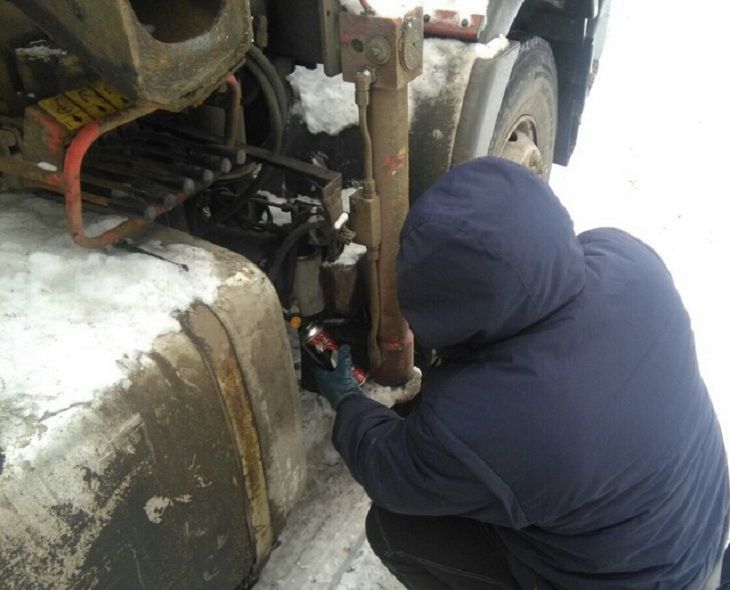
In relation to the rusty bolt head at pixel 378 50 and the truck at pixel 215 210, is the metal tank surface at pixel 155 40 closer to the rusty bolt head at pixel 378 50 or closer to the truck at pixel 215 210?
the truck at pixel 215 210

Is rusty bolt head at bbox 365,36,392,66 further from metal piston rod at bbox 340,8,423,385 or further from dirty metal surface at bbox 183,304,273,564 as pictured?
dirty metal surface at bbox 183,304,273,564

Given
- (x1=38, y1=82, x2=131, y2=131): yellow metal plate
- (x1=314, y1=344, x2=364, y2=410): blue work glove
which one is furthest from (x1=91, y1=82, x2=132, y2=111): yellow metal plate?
(x1=314, y1=344, x2=364, y2=410): blue work glove

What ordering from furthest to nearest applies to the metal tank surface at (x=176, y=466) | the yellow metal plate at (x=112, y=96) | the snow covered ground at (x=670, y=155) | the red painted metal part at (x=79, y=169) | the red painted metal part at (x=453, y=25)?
the snow covered ground at (x=670, y=155) < the red painted metal part at (x=453, y=25) < the yellow metal plate at (x=112, y=96) < the red painted metal part at (x=79, y=169) < the metal tank surface at (x=176, y=466)

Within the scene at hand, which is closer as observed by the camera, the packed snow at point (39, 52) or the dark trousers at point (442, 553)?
the packed snow at point (39, 52)

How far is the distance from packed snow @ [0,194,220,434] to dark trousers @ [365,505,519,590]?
806 millimetres

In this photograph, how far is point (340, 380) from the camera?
1693mm

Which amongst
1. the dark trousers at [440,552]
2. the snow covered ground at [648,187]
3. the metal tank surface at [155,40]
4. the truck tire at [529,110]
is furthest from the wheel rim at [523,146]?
the metal tank surface at [155,40]

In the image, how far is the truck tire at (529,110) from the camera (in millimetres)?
2027

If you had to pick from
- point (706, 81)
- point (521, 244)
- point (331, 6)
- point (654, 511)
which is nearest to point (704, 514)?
point (654, 511)

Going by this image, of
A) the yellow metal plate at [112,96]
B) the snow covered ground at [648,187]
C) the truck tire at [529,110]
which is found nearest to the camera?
the yellow metal plate at [112,96]

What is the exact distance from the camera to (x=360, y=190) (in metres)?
1.53

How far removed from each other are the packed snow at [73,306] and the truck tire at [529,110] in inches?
45.5

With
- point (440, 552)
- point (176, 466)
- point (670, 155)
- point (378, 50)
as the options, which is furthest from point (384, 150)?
point (670, 155)

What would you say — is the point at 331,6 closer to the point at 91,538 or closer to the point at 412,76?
the point at 412,76
